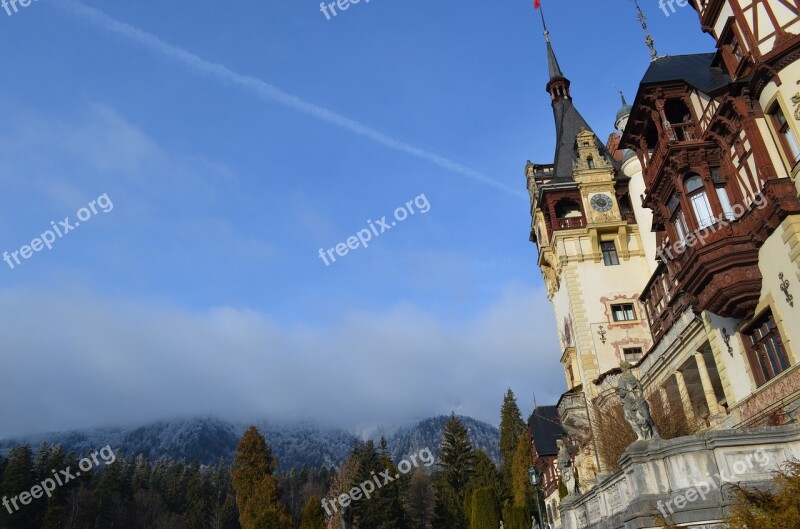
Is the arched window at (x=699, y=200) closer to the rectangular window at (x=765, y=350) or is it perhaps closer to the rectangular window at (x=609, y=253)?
the rectangular window at (x=765, y=350)

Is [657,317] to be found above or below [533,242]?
below

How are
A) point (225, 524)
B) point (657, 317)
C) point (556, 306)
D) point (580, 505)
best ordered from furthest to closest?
point (225, 524) < point (556, 306) < point (657, 317) < point (580, 505)

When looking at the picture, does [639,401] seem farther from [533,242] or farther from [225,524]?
[225,524]

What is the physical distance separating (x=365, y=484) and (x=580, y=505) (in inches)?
2272

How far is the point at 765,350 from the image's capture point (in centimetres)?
2033

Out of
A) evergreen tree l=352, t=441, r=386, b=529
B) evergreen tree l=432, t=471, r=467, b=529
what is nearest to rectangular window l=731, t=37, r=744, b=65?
evergreen tree l=352, t=441, r=386, b=529

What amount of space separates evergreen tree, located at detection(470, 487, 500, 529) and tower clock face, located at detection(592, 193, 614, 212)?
31.1 meters

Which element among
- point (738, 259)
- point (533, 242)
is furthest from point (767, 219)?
point (533, 242)

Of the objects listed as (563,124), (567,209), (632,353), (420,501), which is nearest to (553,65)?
(563,124)

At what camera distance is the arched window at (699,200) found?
22.5 m

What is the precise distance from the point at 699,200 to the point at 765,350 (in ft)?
20.2

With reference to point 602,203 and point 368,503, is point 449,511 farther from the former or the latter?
point 602,203

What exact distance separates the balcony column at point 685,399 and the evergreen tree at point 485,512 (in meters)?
33.6

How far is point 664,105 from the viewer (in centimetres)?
2595
